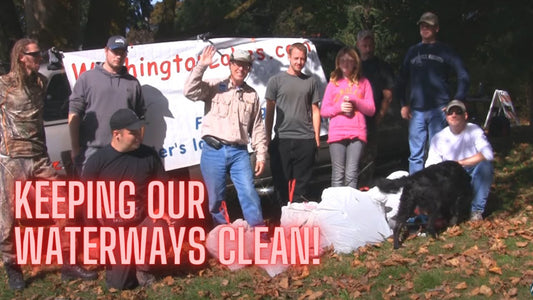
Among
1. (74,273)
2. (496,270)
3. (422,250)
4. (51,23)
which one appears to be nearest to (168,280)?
(74,273)

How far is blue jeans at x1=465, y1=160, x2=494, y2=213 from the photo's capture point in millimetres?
6741

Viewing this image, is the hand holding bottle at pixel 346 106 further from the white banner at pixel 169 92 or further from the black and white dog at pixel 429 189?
the white banner at pixel 169 92

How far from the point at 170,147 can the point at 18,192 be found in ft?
5.50

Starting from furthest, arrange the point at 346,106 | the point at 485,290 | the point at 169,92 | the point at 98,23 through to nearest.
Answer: the point at 98,23, the point at 169,92, the point at 346,106, the point at 485,290

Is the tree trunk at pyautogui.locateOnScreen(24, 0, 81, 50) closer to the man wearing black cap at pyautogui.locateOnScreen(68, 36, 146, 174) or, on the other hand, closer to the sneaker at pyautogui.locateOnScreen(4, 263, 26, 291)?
the man wearing black cap at pyautogui.locateOnScreen(68, 36, 146, 174)

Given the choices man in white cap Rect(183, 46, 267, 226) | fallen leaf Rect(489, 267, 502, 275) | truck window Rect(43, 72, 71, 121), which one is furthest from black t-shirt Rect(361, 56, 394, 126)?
truck window Rect(43, 72, 71, 121)

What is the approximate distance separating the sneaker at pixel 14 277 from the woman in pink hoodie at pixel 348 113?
9.81 ft

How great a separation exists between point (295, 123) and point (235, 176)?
2.98ft

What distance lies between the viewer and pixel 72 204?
5.86 meters

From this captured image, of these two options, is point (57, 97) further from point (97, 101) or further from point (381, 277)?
point (381, 277)

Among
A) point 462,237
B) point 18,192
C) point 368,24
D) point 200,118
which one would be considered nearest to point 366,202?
point 462,237

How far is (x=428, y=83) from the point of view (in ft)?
22.9

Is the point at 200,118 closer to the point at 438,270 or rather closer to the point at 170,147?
the point at 170,147

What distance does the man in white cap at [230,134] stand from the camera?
5.98m
